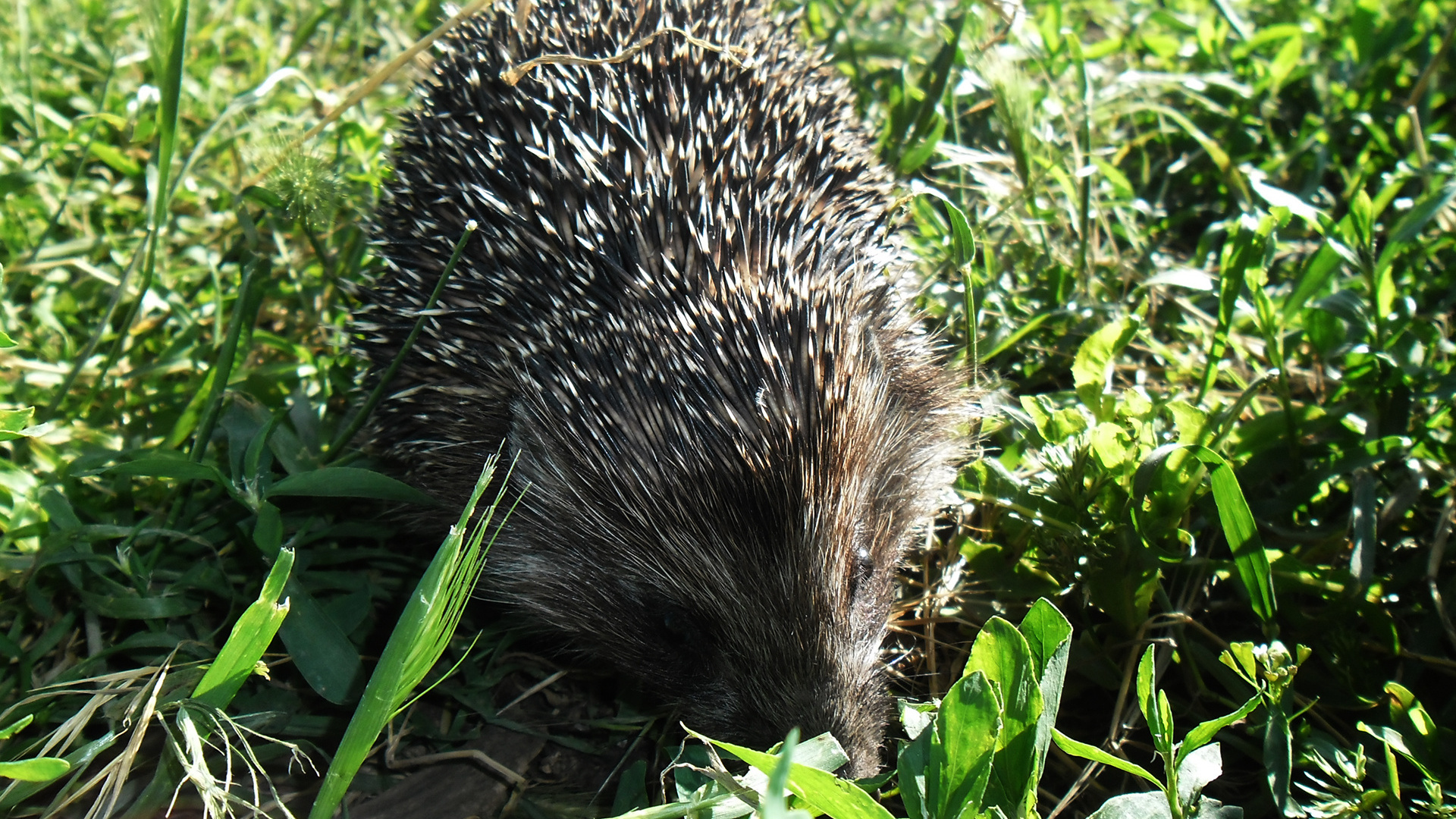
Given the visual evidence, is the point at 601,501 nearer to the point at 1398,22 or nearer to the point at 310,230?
the point at 310,230

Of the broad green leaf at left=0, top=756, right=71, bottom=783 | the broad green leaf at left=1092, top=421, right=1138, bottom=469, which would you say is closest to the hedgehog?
the broad green leaf at left=1092, top=421, right=1138, bottom=469

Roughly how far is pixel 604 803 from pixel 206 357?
245cm

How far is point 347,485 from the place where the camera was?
3346mm

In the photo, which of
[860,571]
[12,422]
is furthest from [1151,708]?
[12,422]

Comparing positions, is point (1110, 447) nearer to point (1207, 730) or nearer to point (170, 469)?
point (1207, 730)

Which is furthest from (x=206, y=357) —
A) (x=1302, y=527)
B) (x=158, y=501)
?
(x=1302, y=527)

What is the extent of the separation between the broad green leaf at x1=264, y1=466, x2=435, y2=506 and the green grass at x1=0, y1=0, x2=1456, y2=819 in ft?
0.04

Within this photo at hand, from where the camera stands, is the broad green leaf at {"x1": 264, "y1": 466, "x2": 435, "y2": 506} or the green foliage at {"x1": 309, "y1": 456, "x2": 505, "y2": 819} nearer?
the green foliage at {"x1": 309, "y1": 456, "x2": 505, "y2": 819}

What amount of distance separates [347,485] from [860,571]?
1625mm

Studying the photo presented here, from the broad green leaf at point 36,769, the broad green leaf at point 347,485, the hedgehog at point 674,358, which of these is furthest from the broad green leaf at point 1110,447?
the broad green leaf at point 36,769

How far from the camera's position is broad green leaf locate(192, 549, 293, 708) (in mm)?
2428

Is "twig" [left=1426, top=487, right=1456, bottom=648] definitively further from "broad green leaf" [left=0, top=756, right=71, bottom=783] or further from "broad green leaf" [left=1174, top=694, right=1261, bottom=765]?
"broad green leaf" [left=0, top=756, right=71, bottom=783]

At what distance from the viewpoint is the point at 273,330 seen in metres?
4.59

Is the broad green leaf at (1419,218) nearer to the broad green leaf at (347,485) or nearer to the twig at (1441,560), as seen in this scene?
the twig at (1441,560)
